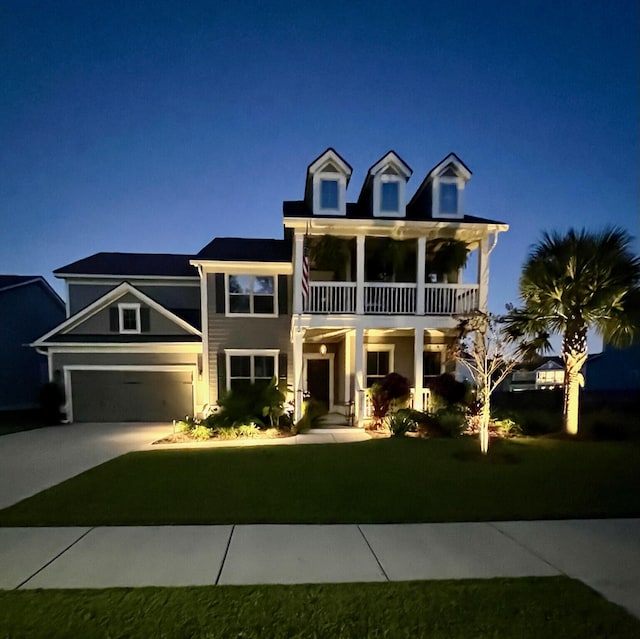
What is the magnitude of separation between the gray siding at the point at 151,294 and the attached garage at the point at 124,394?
133 inches

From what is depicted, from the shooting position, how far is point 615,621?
2.35 meters

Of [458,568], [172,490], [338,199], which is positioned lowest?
[172,490]

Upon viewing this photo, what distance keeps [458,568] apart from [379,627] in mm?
1130

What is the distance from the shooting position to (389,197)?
10.3m

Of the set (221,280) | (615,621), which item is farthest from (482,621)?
(221,280)

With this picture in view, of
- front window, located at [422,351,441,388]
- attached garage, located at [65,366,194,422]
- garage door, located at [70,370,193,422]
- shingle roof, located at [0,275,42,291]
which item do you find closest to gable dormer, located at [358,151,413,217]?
front window, located at [422,351,441,388]

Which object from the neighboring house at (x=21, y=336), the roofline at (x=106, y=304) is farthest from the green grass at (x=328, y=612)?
the neighboring house at (x=21, y=336)

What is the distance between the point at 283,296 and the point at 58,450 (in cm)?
737

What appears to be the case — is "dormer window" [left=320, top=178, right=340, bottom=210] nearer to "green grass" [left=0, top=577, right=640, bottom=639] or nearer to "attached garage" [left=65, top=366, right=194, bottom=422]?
"attached garage" [left=65, top=366, right=194, bottom=422]

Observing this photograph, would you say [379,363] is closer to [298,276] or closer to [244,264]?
[298,276]

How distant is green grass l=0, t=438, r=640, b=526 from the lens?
13.6ft

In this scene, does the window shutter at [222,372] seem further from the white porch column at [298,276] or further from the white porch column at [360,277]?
the white porch column at [360,277]

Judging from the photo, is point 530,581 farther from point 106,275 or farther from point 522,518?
point 106,275

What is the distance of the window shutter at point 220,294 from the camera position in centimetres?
1128
